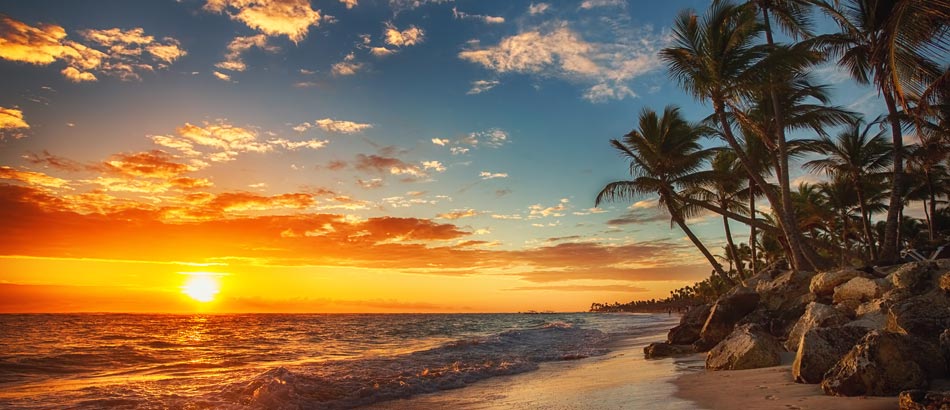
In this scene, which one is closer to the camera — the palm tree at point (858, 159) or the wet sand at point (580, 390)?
the wet sand at point (580, 390)

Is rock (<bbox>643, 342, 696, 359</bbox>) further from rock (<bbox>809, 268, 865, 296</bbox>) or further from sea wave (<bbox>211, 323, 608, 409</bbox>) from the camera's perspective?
rock (<bbox>809, 268, 865, 296</bbox>)

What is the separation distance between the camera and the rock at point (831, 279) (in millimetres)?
14859

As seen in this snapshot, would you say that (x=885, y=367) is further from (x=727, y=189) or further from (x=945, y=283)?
(x=727, y=189)

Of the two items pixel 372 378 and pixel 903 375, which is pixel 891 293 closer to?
pixel 903 375

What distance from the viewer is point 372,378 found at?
1266 centimetres

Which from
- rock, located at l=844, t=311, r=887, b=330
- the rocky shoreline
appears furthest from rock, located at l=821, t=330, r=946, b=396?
rock, located at l=844, t=311, r=887, b=330

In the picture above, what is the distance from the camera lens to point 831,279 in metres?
15.0

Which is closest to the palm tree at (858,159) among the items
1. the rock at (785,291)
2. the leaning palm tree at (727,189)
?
the leaning palm tree at (727,189)

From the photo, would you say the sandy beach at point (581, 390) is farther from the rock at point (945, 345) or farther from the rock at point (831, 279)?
the rock at point (831, 279)

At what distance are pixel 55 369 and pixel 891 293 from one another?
23702 millimetres

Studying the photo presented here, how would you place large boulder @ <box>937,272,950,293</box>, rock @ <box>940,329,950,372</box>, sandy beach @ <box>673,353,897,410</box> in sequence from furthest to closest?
large boulder @ <box>937,272,950,293</box> → rock @ <box>940,329,950,372</box> → sandy beach @ <box>673,353,897,410</box>

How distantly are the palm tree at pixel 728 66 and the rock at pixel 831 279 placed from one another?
5.01 meters

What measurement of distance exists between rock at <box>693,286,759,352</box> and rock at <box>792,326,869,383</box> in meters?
7.96

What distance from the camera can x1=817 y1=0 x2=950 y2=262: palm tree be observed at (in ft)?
36.1
